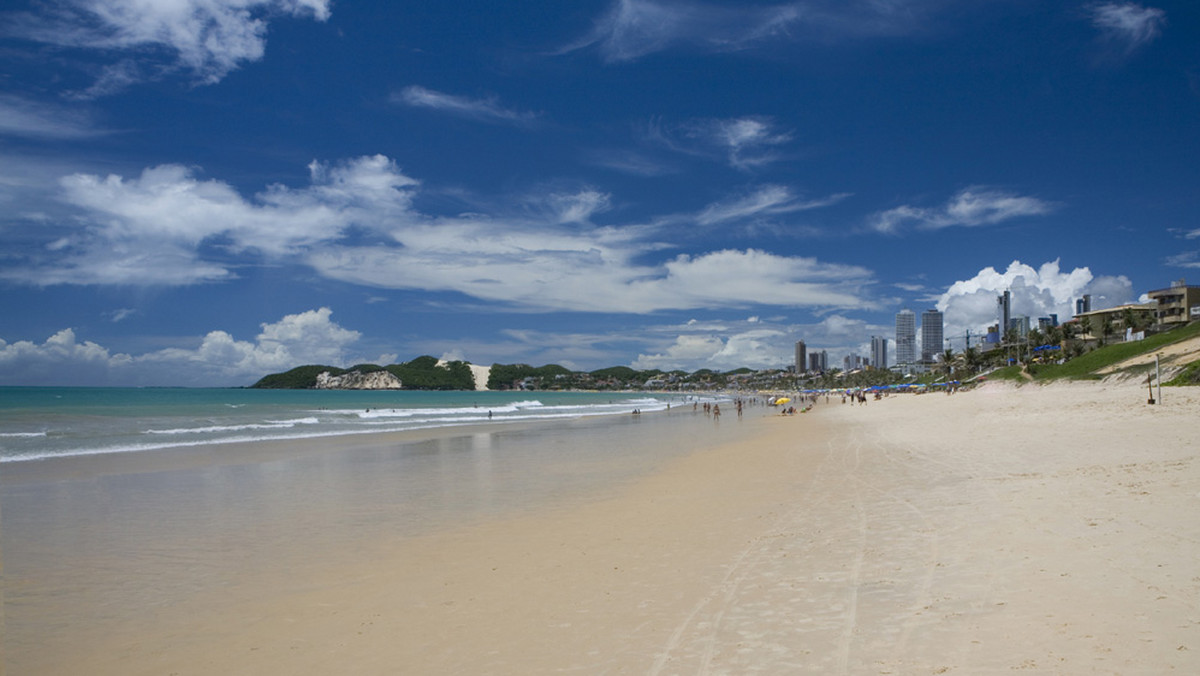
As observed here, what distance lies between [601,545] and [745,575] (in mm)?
2591

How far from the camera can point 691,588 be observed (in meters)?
6.88

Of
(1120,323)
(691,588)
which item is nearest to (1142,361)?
(691,588)

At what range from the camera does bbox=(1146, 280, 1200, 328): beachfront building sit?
79.3 m

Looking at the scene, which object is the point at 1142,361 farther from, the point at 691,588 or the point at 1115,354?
the point at 691,588

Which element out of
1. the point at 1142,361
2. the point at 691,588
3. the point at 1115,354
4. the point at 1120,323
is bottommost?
the point at 691,588

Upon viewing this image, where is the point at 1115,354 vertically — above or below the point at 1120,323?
below

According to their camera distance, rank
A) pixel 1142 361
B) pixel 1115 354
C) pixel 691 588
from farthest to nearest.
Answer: pixel 1115 354, pixel 1142 361, pixel 691 588

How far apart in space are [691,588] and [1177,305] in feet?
357

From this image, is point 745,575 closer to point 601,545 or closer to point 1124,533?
point 601,545

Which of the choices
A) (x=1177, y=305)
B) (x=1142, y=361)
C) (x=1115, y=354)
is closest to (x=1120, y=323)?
(x=1177, y=305)

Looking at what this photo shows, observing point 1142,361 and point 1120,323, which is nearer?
point 1142,361

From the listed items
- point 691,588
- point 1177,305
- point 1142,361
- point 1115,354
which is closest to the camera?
point 691,588

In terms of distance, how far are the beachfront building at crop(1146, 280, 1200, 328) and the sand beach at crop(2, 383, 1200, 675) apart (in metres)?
91.1

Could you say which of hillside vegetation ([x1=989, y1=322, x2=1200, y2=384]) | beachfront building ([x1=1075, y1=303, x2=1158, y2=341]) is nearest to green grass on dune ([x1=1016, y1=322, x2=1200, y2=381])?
hillside vegetation ([x1=989, y1=322, x2=1200, y2=384])
